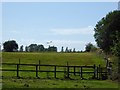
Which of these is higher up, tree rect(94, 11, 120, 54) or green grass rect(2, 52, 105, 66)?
tree rect(94, 11, 120, 54)

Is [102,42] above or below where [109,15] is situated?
below

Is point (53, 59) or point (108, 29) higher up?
→ point (108, 29)

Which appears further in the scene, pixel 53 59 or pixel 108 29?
pixel 108 29

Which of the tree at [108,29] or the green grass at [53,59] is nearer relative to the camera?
the green grass at [53,59]

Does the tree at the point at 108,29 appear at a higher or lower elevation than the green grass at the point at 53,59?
higher

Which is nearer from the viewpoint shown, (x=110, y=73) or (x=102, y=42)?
(x=110, y=73)

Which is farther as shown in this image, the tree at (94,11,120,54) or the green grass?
the tree at (94,11,120,54)

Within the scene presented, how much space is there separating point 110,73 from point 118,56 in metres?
1.52

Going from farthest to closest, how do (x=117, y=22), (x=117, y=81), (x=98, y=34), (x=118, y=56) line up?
(x=98, y=34)
(x=117, y=22)
(x=118, y=56)
(x=117, y=81)

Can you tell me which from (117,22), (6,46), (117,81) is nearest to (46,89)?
(117,81)

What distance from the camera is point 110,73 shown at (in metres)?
29.2

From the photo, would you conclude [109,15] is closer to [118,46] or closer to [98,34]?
[98,34]

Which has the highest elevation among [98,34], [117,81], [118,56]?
[98,34]

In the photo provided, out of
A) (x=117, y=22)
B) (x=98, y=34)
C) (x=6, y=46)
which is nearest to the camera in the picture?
(x=117, y=22)
